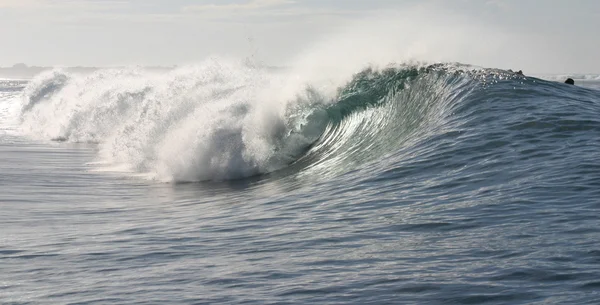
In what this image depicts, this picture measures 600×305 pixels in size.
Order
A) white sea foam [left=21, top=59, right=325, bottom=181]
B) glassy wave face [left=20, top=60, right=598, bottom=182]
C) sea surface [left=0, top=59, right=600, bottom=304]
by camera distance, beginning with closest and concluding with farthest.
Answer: sea surface [left=0, top=59, right=600, bottom=304], glassy wave face [left=20, top=60, right=598, bottom=182], white sea foam [left=21, top=59, right=325, bottom=181]

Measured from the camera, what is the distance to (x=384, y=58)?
20016 millimetres

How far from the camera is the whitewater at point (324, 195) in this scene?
6.94 metres

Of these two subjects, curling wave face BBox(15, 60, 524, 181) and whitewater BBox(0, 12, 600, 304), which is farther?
curling wave face BBox(15, 60, 524, 181)

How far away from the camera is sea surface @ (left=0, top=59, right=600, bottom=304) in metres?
6.93

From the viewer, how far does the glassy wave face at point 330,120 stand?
13867mm

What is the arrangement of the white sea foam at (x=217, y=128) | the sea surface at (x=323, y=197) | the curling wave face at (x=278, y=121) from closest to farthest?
1. the sea surface at (x=323, y=197)
2. the curling wave face at (x=278, y=121)
3. the white sea foam at (x=217, y=128)

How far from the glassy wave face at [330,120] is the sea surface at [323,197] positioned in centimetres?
5

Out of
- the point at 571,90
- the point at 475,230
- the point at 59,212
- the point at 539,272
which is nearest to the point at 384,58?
the point at 571,90

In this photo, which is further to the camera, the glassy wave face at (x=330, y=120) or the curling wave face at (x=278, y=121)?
Answer: the curling wave face at (x=278, y=121)

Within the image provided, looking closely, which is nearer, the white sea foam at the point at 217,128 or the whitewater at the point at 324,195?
the whitewater at the point at 324,195

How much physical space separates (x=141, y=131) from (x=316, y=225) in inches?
453

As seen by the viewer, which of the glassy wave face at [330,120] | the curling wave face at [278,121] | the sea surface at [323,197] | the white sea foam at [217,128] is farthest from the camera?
the white sea foam at [217,128]

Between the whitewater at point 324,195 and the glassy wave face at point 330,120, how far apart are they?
0.17 ft

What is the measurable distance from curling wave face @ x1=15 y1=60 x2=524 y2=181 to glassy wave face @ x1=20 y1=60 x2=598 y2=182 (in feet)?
0.09
